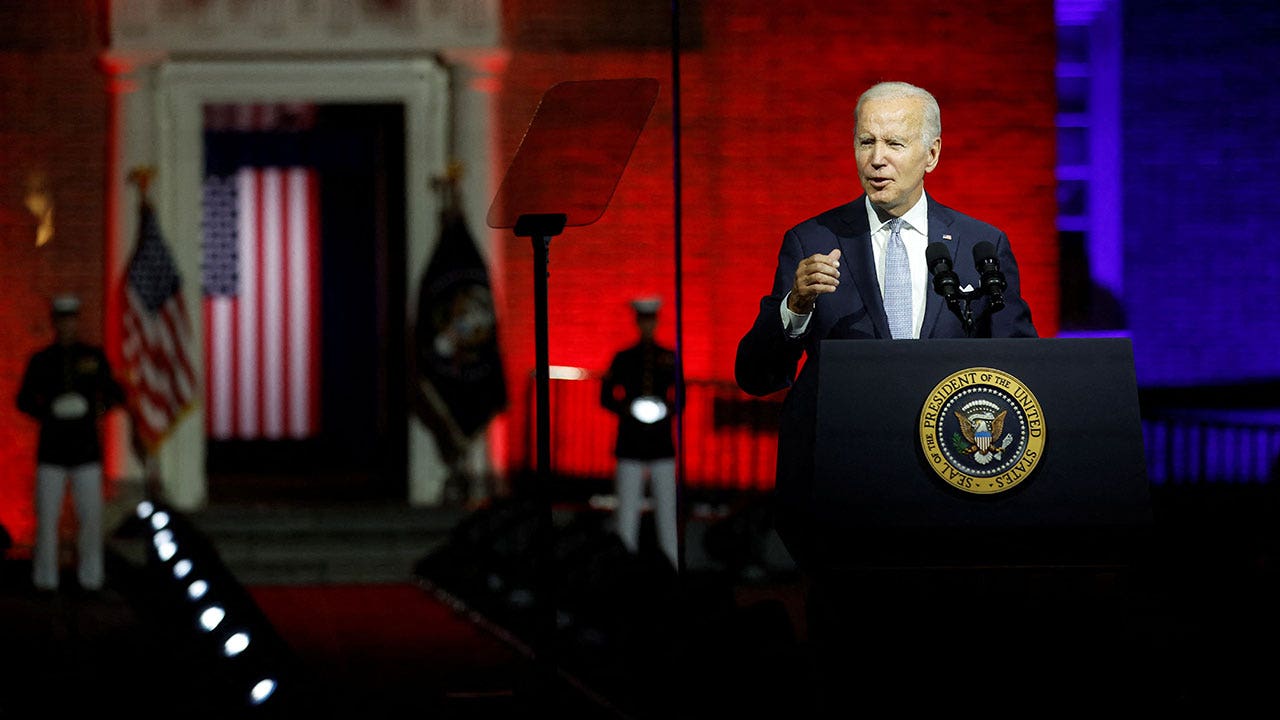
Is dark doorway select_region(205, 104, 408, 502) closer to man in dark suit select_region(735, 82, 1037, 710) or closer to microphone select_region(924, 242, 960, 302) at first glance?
man in dark suit select_region(735, 82, 1037, 710)

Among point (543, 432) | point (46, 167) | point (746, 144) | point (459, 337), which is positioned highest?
point (746, 144)

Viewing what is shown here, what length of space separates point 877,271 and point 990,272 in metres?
0.23

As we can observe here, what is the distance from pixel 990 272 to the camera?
2229 millimetres

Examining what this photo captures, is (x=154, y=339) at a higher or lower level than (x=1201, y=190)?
lower

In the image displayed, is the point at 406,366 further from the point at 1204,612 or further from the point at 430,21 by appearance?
the point at 1204,612

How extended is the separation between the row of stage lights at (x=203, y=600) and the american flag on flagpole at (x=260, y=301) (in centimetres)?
440

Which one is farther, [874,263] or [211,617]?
[211,617]

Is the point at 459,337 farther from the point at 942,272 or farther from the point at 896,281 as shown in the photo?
the point at 942,272

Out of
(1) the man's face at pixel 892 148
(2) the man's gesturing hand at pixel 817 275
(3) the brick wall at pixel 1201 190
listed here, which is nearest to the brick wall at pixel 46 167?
(3) the brick wall at pixel 1201 190

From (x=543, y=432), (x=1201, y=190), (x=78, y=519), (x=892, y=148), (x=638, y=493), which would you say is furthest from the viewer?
(x=1201, y=190)

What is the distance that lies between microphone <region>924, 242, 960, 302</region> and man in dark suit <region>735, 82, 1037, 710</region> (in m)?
0.05

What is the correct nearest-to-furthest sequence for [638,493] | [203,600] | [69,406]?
1. [203,600]
2. [69,406]
3. [638,493]

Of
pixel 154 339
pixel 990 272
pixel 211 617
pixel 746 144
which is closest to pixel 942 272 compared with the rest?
pixel 990 272

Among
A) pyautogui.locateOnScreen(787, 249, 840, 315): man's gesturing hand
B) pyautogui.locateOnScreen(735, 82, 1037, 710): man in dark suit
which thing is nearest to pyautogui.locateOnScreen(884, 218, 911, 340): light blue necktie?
pyautogui.locateOnScreen(735, 82, 1037, 710): man in dark suit
